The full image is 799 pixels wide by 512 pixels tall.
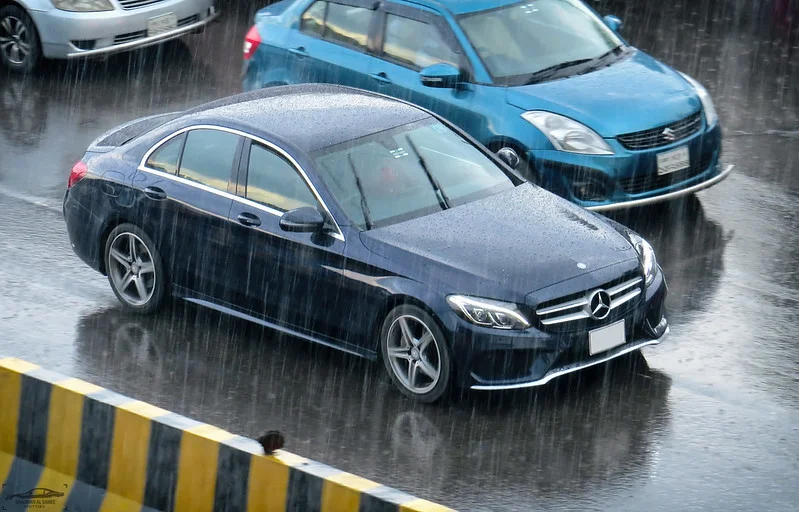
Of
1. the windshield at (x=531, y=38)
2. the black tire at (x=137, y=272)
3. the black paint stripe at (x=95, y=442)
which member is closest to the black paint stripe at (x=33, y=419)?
the black paint stripe at (x=95, y=442)

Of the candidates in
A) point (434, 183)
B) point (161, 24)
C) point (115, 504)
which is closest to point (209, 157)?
point (434, 183)

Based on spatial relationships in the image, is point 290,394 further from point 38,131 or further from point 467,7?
point 38,131

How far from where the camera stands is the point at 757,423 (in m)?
7.95

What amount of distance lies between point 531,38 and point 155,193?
3729 mm

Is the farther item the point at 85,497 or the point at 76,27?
the point at 76,27

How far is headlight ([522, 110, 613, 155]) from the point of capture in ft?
34.7

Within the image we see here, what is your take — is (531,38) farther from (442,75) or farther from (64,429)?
(64,429)

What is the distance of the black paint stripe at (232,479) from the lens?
5.94m

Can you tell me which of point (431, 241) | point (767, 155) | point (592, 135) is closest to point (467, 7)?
point (592, 135)

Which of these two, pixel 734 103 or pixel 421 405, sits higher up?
pixel 734 103

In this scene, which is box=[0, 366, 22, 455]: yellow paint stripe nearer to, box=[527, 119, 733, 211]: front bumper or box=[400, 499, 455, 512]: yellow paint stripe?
box=[400, 499, 455, 512]: yellow paint stripe

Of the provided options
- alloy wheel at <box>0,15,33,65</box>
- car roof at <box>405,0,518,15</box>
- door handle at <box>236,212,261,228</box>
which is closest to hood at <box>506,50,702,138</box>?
car roof at <box>405,0,518,15</box>

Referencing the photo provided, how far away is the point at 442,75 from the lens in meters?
11.2

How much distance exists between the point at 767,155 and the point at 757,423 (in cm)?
517
